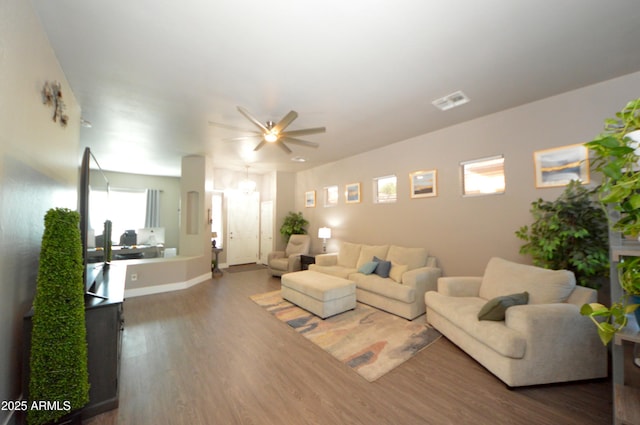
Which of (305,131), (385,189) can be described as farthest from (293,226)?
(305,131)

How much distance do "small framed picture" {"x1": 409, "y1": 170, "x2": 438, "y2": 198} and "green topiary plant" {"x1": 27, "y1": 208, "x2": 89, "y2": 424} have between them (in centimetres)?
426

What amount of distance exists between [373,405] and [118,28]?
11.2 feet

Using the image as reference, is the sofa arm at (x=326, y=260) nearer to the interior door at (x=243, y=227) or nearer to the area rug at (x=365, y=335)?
the area rug at (x=365, y=335)

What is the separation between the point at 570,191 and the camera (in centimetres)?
243

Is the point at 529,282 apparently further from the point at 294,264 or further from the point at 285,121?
the point at 294,264

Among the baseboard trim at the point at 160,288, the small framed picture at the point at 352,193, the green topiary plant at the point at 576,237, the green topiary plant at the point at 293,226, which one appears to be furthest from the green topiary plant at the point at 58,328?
the green topiary plant at the point at 293,226

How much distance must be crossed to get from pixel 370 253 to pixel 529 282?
2357 mm

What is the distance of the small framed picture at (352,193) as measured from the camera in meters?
5.24

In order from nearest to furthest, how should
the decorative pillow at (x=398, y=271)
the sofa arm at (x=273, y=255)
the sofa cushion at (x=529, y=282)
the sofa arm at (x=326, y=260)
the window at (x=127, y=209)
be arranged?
the sofa cushion at (x=529, y=282) → the decorative pillow at (x=398, y=271) → the sofa arm at (x=326, y=260) → the sofa arm at (x=273, y=255) → the window at (x=127, y=209)

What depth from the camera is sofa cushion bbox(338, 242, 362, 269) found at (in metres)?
4.66

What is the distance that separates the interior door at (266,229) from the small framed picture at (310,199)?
1172 mm

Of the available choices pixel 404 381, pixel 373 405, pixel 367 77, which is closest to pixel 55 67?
pixel 367 77

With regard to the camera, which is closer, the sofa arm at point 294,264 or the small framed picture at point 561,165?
the small framed picture at point 561,165

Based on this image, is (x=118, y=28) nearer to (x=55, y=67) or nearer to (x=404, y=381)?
(x=55, y=67)
